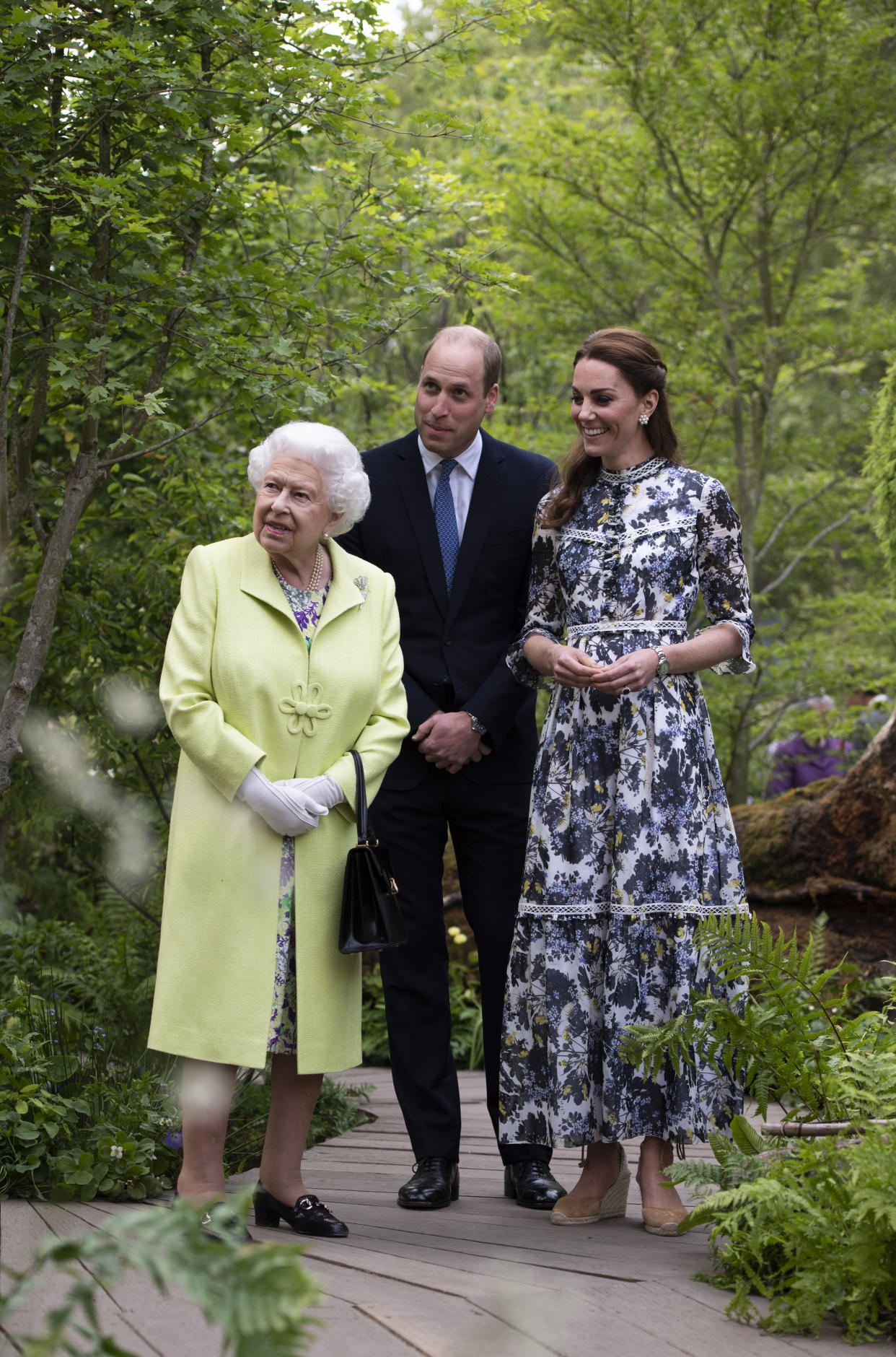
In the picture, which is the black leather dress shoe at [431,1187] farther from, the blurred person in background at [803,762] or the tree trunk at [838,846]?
the blurred person in background at [803,762]

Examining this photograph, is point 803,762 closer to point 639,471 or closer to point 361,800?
point 639,471

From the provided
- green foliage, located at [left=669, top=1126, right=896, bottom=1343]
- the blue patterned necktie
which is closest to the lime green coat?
the blue patterned necktie

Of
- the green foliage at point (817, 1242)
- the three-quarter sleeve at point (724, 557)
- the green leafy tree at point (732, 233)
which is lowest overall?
the green foliage at point (817, 1242)

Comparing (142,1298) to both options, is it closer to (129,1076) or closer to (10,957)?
(129,1076)

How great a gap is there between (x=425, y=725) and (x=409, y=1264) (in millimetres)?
1420

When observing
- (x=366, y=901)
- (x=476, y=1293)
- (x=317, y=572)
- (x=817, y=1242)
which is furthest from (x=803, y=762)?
(x=476, y=1293)

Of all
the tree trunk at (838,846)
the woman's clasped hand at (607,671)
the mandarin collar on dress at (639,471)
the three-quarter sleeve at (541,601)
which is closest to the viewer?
the woman's clasped hand at (607,671)

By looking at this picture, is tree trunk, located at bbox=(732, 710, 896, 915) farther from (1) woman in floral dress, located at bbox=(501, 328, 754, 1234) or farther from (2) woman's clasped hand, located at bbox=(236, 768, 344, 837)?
(2) woman's clasped hand, located at bbox=(236, 768, 344, 837)

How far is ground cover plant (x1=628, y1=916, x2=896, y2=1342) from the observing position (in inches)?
88.5

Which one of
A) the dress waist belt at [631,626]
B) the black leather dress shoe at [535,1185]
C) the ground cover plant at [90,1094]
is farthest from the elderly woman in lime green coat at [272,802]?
the black leather dress shoe at [535,1185]

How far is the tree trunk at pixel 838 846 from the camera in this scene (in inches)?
213

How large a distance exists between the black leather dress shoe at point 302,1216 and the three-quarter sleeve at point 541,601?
1442 millimetres

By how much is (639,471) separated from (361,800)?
3.77 ft

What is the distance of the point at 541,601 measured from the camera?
357 centimetres
